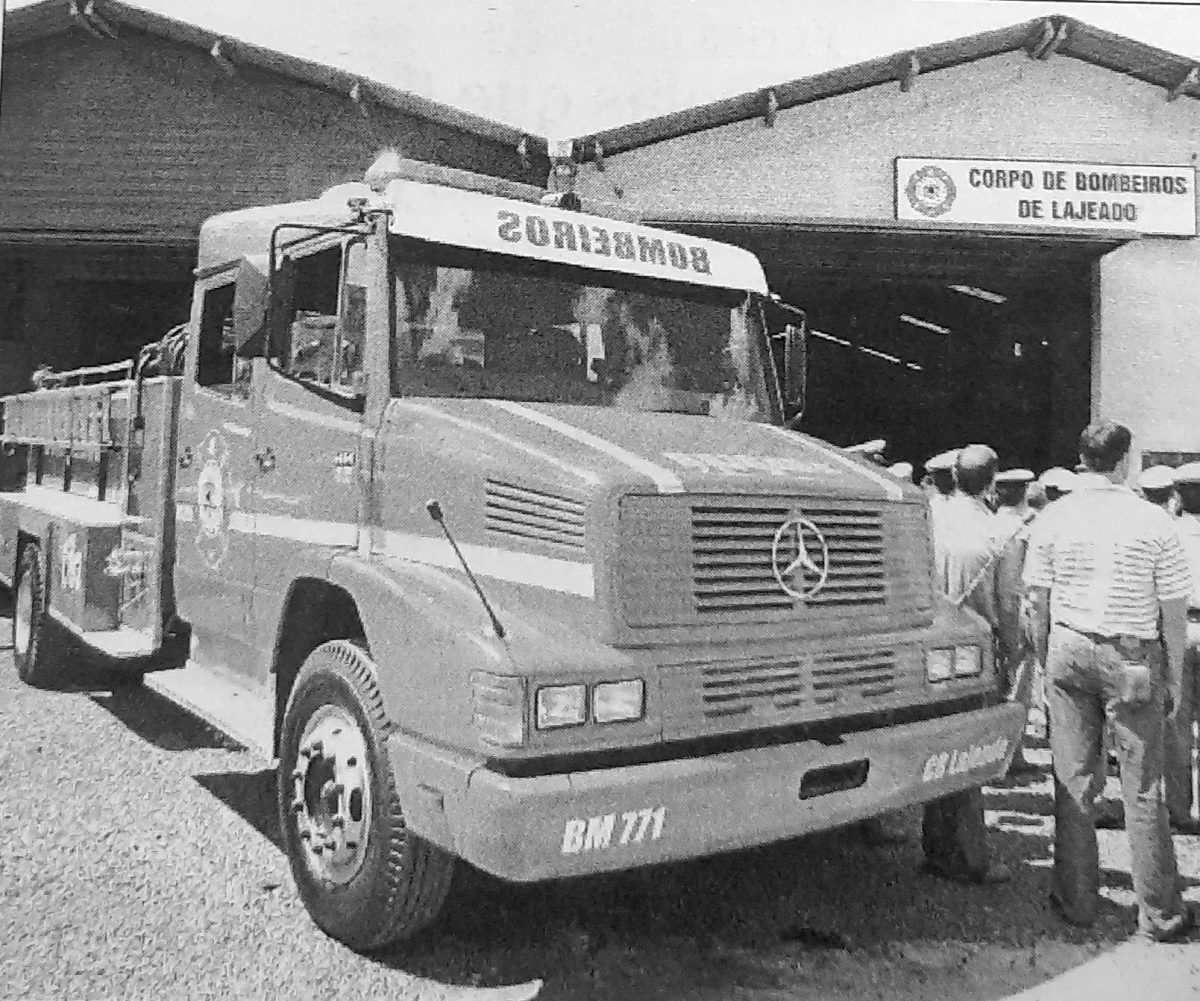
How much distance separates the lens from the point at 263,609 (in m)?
3.76

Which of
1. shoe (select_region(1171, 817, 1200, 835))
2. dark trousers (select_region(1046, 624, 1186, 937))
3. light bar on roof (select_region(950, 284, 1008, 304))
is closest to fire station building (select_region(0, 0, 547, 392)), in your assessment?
dark trousers (select_region(1046, 624, 1186, 937))

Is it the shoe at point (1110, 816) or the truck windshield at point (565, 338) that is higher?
the truck windshield at point (565, 338)

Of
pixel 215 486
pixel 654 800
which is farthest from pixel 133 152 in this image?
pixel 654 800

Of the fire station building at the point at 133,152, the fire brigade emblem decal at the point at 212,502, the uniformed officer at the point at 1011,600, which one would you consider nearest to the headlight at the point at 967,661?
the uniformed officer at the point at 1011,600

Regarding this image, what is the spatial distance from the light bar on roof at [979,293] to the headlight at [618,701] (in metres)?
8.52

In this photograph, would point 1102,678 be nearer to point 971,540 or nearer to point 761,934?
point 761,934

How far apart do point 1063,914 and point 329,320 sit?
124 inches

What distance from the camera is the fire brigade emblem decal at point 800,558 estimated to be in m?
3.00

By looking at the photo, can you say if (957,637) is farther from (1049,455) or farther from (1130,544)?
(1049,455)

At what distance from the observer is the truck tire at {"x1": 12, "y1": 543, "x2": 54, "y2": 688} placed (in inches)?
235

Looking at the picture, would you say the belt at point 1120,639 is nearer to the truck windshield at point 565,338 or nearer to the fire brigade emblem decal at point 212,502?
the truck windshield at point 565,338

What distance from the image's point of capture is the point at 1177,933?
3281 millimetres

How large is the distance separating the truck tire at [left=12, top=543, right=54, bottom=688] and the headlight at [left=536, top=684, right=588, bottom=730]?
4493mm

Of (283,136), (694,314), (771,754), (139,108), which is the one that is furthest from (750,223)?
(771,754)
